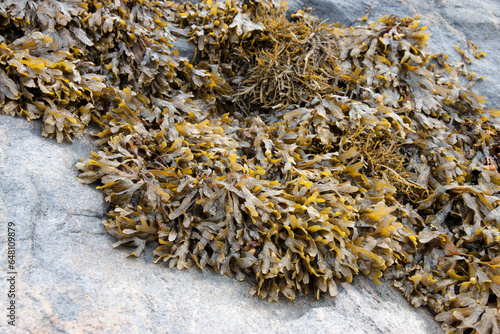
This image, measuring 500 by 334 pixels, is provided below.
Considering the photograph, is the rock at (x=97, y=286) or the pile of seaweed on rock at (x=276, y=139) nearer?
the rock at (x=97, y=286)

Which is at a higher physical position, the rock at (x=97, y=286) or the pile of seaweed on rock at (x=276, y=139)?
the pile of seaweed on rock at (x=276, y=139)

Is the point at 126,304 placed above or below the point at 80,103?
below

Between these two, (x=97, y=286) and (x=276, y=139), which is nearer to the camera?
(x=97, y=286)

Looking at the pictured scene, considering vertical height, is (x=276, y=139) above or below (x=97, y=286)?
above

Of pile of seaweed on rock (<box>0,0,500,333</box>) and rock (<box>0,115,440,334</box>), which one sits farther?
pile of seaweed on rock (<box>0,0,500,333</box>)

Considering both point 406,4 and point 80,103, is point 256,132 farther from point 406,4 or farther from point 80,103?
point 406,4

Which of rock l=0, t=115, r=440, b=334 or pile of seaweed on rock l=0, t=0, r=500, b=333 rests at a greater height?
pile of seaweed on rock l=0, t=0, r=500, b=333

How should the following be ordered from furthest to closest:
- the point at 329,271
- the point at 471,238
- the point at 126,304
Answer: the point at 471,238
the point at 329,271
the point at 126,304

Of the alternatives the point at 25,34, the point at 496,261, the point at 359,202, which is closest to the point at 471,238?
the point at 496,261
